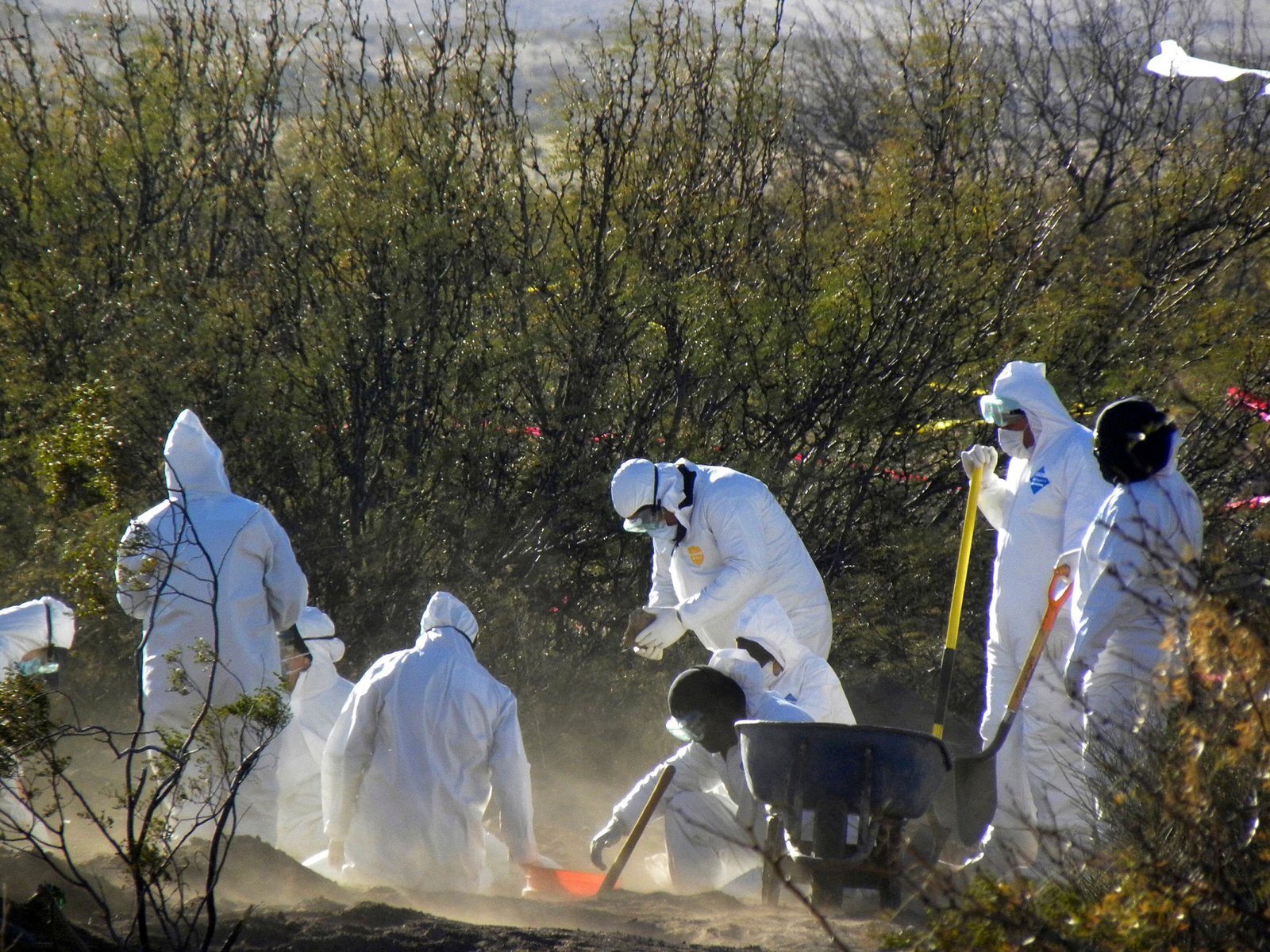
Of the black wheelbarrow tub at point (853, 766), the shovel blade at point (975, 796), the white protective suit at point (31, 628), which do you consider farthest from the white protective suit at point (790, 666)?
the white protective suit at point (31, 628)

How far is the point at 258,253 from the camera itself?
35.7 ft

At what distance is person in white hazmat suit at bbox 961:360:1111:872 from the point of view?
246 inches

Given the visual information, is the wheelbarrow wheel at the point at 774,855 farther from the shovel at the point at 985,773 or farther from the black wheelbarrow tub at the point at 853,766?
the shovel at the point at 985,773

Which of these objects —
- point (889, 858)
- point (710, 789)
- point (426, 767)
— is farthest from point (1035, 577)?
point (426, 767)

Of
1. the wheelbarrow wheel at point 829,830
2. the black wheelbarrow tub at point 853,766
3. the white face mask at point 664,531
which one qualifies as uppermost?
the black wheelbarrow tub at point 853,766

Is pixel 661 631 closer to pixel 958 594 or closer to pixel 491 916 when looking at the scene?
pixel 958 594

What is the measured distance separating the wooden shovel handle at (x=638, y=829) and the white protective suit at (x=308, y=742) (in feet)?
5.38

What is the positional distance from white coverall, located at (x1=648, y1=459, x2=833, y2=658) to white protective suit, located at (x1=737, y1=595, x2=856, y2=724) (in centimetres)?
65

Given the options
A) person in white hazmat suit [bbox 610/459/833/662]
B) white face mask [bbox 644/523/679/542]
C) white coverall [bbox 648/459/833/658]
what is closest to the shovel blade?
person in white hazmat suit [bbox 610/459/833/662]

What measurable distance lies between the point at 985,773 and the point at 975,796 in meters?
0.11

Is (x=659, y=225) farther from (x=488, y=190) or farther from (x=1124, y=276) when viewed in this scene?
(x=1124, y=276)

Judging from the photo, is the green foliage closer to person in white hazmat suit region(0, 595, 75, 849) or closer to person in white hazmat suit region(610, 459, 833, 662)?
person in white hazmat suit region(0, 595, 75, 849)

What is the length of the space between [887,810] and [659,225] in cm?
658

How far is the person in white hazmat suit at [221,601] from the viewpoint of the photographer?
21.0 feet
